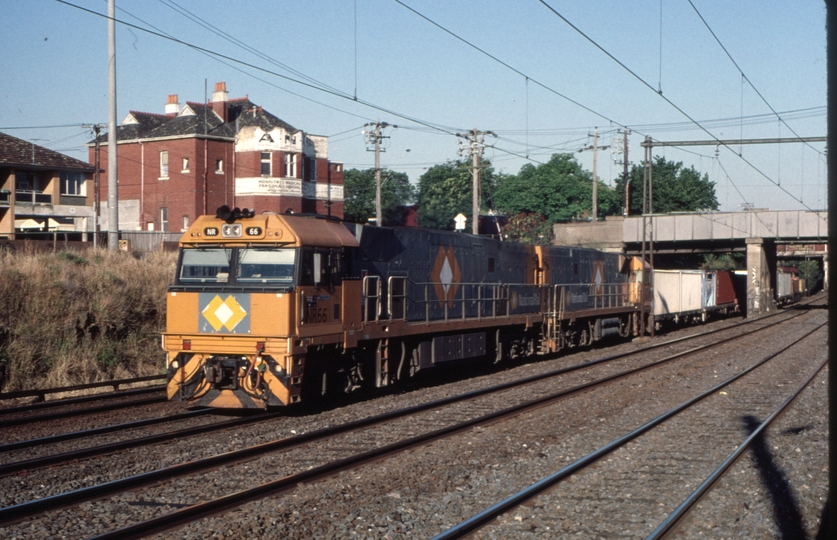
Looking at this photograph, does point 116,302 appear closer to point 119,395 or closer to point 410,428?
point 119,395

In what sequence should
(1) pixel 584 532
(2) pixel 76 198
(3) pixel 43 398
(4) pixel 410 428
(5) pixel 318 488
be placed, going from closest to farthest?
1. (1) pixel 584 532
2. (5) pixel 318 488
3. (4) pixel 410 428
4. (3) pixel 43 398
5. (2) pixel 76 198

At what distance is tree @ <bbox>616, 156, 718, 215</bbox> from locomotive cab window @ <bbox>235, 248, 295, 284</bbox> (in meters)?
87.4

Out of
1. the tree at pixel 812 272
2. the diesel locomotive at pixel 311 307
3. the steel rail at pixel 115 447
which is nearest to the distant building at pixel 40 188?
the diesel locomotive at pixel 311 307

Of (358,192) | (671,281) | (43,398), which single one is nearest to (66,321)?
(43,398)

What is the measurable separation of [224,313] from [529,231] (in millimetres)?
45193

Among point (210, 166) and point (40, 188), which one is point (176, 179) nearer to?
point (210, 166)

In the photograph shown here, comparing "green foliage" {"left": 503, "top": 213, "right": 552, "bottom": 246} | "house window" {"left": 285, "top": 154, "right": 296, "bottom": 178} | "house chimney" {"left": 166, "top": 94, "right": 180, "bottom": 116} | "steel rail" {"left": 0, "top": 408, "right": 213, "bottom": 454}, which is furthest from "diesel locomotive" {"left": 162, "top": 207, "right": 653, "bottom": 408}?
"house chimney" {"left": 166, "top": 94, "right": 180, "bottom": 116}

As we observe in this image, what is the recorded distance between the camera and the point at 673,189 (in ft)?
323

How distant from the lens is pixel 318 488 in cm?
868

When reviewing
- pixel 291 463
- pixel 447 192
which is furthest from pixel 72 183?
pixel 447 192

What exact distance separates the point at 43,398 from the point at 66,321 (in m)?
3.22

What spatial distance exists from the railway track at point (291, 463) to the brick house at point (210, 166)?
114 ft

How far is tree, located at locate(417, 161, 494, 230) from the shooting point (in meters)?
82.2

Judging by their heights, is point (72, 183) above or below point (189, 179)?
below
